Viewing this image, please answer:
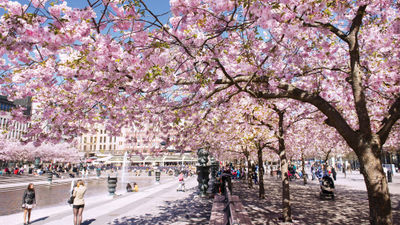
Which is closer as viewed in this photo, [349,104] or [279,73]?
[279,73]

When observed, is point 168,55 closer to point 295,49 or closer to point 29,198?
point 295,49

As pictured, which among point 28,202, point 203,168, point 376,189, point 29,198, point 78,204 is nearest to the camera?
point 376,189

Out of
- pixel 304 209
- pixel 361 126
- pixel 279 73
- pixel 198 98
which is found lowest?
pixel 304 209

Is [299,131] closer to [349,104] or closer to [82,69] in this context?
[349,104]

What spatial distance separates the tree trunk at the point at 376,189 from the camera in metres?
4.64

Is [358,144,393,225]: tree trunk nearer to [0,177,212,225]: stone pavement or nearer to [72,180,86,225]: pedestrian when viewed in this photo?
[0,177,212,225]: stone pavement

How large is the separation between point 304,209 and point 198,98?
8783 millimetres

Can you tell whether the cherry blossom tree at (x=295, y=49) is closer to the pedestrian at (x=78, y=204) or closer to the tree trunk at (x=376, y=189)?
the tree trunk at (x=376, y=189)

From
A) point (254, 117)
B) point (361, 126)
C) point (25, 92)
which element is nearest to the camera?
point (361, 126)

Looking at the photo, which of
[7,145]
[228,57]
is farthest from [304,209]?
[7,145]

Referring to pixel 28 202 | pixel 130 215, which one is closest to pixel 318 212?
pixel 130 215

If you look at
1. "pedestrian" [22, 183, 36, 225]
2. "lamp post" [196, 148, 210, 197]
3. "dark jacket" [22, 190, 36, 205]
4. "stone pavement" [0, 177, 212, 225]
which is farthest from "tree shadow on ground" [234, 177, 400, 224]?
"dark jacket" [22, 190, 36, 205]

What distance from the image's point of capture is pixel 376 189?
4.66 m

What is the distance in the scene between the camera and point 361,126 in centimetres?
508
